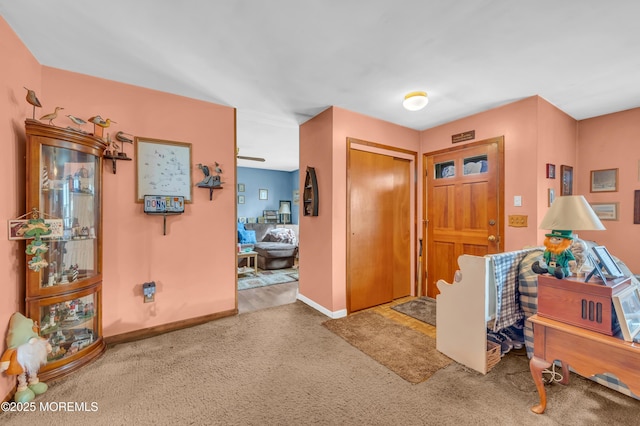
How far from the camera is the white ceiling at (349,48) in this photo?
163cm

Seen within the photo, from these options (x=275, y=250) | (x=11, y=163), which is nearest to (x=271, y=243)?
(x=275, y=250)

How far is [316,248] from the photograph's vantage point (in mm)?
3359

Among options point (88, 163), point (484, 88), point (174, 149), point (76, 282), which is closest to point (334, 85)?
point (484, 88)

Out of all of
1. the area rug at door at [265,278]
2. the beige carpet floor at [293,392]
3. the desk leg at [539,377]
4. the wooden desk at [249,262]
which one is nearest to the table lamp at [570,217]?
the desk leg at [539,377]

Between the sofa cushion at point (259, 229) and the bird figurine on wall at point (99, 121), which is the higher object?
the bird figurine on wall at point (99, 121)

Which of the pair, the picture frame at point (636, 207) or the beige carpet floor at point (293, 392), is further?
the picture frame at point (636, 207)

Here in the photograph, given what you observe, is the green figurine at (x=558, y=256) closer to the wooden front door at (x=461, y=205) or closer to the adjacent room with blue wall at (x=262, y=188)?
the wooden front door at (x=461, y=205)

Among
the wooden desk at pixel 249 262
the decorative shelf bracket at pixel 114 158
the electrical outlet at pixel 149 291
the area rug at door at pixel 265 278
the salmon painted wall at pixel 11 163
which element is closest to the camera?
the salmon painted wall at pixel 11 163

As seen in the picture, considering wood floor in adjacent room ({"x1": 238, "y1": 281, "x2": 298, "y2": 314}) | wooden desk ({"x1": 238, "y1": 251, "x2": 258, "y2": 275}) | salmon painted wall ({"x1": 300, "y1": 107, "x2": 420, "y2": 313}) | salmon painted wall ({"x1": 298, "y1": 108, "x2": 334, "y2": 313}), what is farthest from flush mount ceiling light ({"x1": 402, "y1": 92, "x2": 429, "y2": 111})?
wooden desk ({"x1": 238, "y1": 251, "x2": 258, "y2": 275})

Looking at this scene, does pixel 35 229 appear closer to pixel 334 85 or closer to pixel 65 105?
pixel 65 105

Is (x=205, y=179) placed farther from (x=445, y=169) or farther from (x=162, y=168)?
(x=445, y=169)

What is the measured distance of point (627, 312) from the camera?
52.4 inches

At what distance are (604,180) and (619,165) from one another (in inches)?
8.1

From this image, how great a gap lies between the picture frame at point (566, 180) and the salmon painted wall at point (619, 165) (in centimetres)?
31
